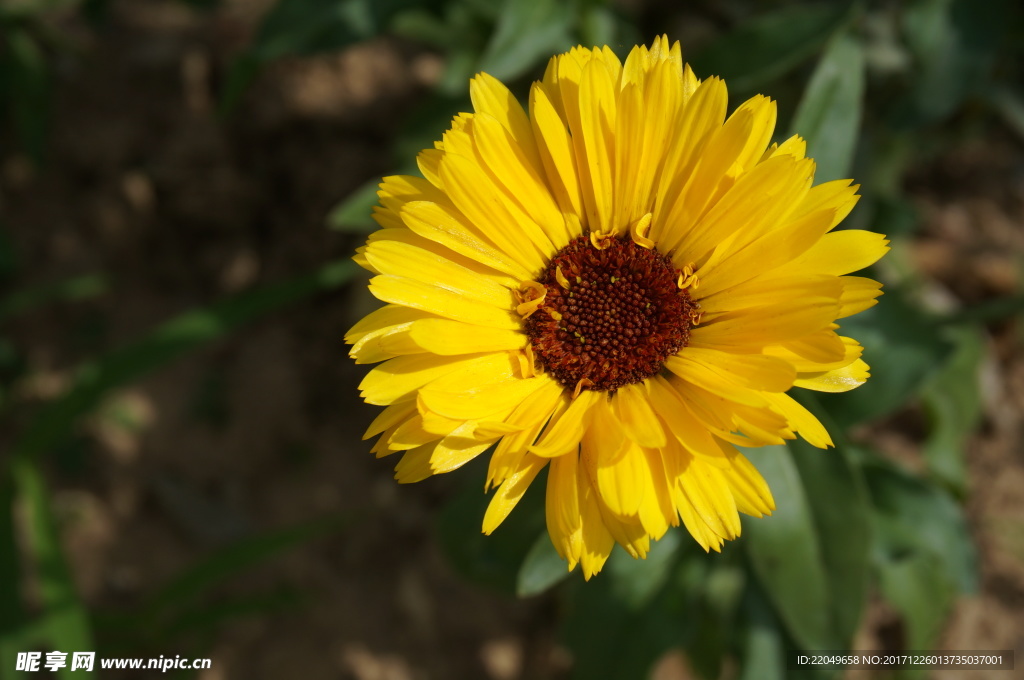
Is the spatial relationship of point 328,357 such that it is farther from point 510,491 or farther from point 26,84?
point 510,491

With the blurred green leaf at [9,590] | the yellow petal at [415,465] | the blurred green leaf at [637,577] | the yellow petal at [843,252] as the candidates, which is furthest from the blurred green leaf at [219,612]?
the yellow petal at [843,252]

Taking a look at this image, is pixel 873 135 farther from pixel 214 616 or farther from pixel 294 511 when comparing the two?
pixel 214 616

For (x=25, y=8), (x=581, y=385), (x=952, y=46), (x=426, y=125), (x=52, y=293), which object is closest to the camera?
(x=581, y=385)

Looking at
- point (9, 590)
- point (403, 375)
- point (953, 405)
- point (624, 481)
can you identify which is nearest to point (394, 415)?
point (403, 375)

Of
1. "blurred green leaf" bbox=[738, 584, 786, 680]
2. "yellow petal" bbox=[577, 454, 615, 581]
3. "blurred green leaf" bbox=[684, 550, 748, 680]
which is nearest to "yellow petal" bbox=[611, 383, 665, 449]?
"yellow petal" bbox=[577, 454, 615, 581]

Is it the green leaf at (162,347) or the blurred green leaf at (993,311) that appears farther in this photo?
the green leaf at (162,347)

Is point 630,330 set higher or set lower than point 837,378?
higher

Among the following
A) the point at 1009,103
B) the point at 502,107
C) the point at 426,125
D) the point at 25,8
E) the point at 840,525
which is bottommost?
the point at 840,525

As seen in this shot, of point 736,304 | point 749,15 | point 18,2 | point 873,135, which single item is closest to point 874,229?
point 873,135

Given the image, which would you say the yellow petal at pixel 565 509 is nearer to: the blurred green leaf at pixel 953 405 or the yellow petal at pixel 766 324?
the yellow petal at pixel 766 324
